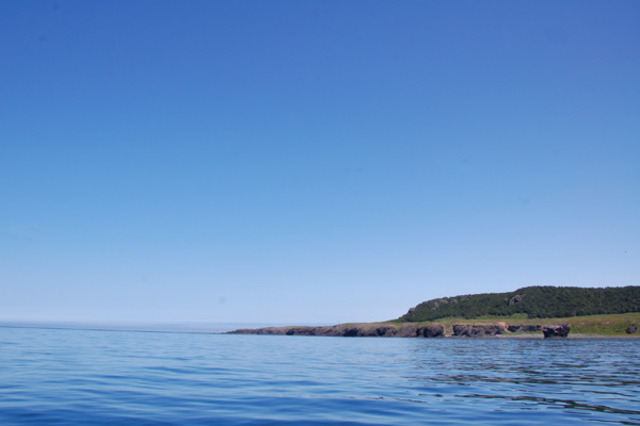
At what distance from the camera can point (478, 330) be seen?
171625 millimetres

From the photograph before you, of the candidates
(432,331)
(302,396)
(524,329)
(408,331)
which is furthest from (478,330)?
(302,396)

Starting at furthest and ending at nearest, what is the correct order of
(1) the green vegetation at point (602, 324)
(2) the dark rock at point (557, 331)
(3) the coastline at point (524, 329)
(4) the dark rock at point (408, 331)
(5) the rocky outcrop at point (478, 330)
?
(4) the dark rock at point (408, 331)
(5) the rocky outcrop at point (478, 330)
(3) the coastline at point (524, 329)
(2) the dark rock at point (557, 331)
(1) the green vegetation at point (602, 324)

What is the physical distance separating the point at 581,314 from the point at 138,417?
20140 centimetres

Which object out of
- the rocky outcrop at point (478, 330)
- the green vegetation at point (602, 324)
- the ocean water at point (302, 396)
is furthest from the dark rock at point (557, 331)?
the ocean water at point (302, 396)

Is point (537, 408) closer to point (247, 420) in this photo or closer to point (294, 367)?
point (247, 420)

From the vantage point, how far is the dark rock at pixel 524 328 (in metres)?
168

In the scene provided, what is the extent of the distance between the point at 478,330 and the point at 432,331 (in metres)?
17.5

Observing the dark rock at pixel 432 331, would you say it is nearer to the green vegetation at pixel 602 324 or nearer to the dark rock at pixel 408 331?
the green vegetation at pixel 602 324

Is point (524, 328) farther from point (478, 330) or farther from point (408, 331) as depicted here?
point (408, 331)

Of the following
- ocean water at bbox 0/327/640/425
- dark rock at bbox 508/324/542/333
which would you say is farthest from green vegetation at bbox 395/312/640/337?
ocean water at bbox 0/327/640/425

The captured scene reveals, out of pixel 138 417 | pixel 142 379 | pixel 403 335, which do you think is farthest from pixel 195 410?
pixel 403 335

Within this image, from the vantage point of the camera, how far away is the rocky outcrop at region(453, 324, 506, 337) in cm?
17012

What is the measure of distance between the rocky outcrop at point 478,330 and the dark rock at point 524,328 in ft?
11.2

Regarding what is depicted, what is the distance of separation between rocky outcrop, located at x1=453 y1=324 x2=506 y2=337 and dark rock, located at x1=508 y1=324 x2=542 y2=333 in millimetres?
3402
